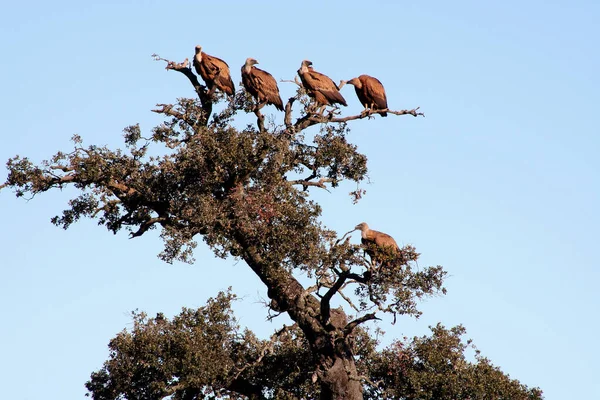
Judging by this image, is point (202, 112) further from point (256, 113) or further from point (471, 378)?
point (471, 378)

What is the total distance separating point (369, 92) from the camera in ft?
79.3

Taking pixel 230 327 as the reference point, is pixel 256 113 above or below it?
above

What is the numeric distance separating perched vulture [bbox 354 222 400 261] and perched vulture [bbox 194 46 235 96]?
4571 millimetres

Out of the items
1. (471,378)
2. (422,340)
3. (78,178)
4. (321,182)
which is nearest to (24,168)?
(78,178)

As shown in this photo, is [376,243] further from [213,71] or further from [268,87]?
[213,71]

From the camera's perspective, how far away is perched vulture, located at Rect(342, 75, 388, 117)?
24156 mm

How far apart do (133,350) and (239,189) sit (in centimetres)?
A: 444

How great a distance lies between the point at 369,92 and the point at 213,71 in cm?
472

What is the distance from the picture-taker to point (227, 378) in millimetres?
20266

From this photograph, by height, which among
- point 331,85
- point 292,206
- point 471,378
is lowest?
point 471,378

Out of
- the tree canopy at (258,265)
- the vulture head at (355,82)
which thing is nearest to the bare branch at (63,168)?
the tree canopy at (258,265)

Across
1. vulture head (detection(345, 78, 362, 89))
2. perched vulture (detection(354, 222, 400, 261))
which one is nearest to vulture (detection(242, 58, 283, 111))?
vulture head (detection(345, 78, 362, 89))

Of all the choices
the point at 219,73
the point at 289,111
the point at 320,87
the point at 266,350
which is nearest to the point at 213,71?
the point at 219,73

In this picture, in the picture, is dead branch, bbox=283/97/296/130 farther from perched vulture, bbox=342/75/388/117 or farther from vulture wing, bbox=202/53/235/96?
perched vulture, bbox=342/75/388/117
